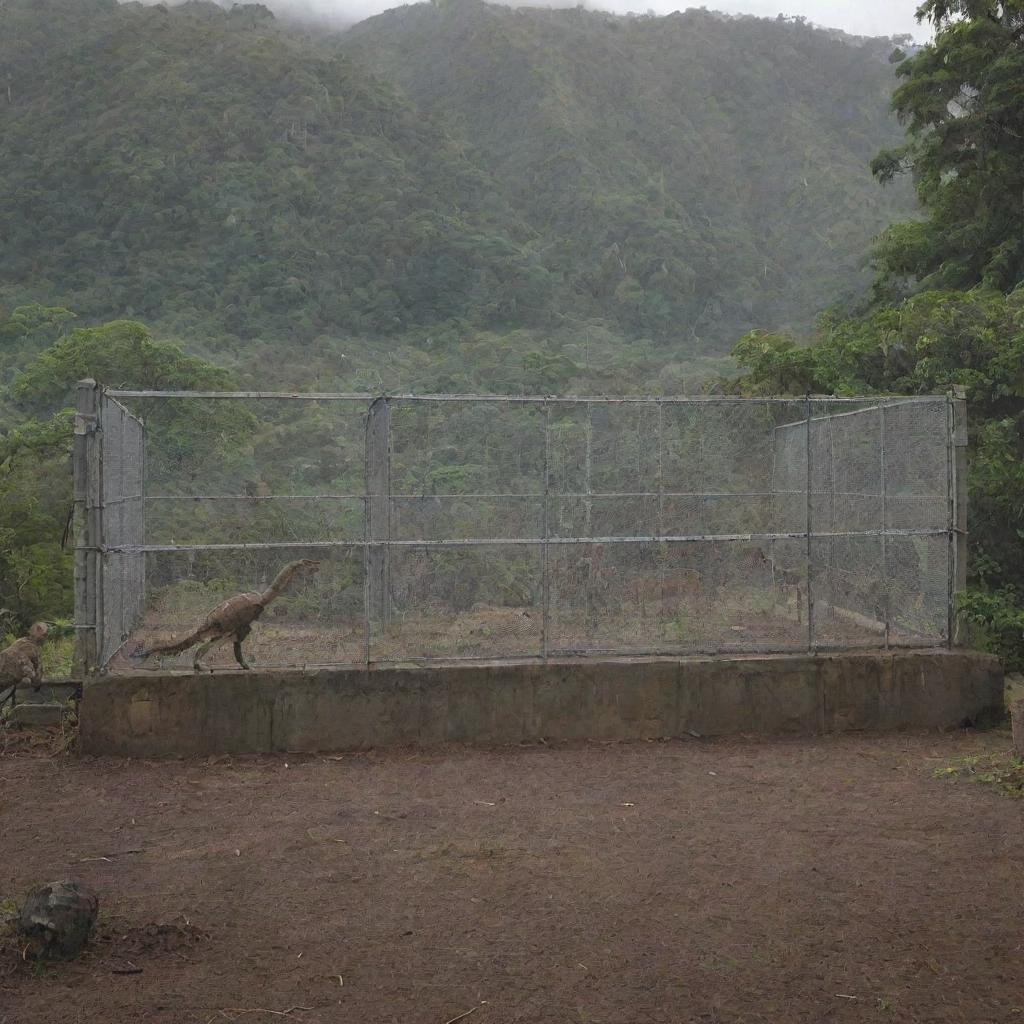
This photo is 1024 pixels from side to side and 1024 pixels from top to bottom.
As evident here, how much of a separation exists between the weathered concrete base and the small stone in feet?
10.9

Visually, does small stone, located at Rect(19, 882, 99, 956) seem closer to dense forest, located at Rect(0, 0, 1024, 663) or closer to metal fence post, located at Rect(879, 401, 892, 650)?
metal fence post, located at Rect(879, 401, 892, 650)

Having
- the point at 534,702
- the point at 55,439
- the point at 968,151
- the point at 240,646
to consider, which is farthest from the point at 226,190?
the point at 534,702

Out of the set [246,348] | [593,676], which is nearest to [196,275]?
[246,348]

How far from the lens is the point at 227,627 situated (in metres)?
7.88

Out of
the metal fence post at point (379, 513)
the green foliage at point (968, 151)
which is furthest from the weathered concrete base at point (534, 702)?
the green foliage at point (968, 151)

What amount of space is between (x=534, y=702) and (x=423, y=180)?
44.9 m

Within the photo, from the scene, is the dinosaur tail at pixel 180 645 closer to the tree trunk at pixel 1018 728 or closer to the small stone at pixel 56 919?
the small stone at pixel 56 919

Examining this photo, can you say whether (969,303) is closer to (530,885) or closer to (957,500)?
(957,500)

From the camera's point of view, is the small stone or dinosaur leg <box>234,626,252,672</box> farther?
dinosaur leg <box>234,626,252,672</box>

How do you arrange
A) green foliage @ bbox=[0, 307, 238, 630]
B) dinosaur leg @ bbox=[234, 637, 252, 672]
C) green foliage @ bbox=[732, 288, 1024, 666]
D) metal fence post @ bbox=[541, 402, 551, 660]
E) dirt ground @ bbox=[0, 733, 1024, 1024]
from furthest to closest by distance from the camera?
green foliage @ bbox=[0, 307, 238, 630] < green foliage @ bbox=[732, 288, 1024, 666] < metal fence post @ bbox=[541, 402, 551, 660] < dinosaur leg @ bbox=[234, 637, 252, 672] < dirt ground @ bbox=[0, 733, 1024, 1024]

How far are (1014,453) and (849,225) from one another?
158ft

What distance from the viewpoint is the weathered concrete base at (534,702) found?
767cm

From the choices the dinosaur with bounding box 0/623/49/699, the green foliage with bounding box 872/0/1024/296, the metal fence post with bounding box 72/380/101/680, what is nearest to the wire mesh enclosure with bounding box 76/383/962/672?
the metal fence post with bounding box 72/380/101/680

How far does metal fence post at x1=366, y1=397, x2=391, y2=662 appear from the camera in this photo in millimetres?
8086
